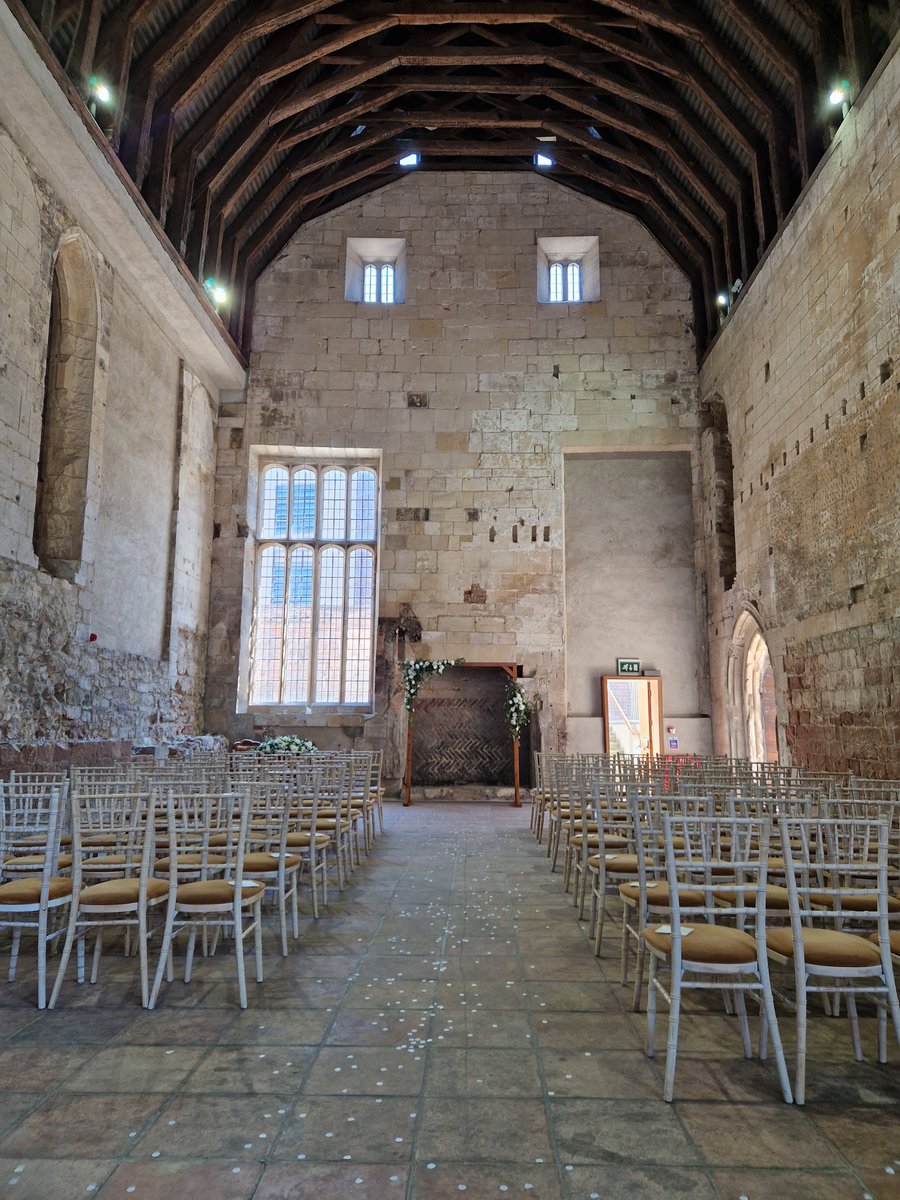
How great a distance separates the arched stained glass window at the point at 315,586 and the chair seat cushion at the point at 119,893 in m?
10.3

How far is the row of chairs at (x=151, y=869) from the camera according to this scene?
3404mm

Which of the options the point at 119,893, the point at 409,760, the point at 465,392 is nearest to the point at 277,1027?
the point at 119,893

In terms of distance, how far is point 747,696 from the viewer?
492 inches

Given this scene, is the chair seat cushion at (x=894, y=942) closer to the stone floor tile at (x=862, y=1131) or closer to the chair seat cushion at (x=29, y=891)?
the stone floor tile at (x=862, y=1131)

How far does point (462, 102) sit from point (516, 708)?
10.2 meters

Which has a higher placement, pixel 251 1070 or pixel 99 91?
pixel 99 91

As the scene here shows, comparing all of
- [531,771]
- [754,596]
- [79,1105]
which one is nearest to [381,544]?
[531,771]

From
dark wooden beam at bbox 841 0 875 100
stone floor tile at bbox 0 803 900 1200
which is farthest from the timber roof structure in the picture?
stone floor tile at bbox 0 803 900 1200

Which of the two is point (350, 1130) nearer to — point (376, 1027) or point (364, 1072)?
point (364, 1072)

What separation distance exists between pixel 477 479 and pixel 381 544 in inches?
80.5

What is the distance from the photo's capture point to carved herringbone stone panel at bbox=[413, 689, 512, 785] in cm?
1334

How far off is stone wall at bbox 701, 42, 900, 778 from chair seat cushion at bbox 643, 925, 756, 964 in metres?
5.10

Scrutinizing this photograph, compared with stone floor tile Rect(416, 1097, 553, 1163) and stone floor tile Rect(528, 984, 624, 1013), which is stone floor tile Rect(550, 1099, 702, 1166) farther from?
stone floor tile Rect(528, 984, 624, 1013)

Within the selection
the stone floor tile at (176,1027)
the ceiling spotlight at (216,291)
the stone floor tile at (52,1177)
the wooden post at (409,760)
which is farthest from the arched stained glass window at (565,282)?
the stone floor tile at (52,1177)
